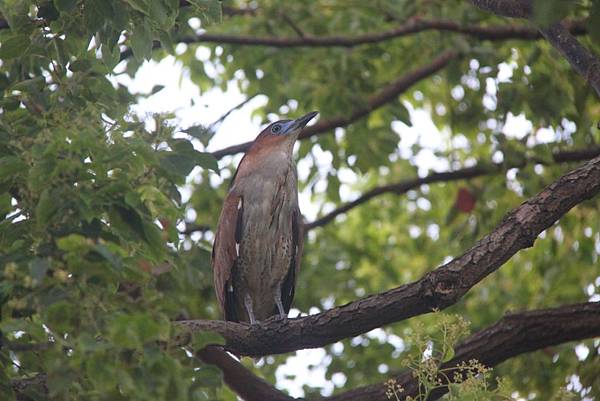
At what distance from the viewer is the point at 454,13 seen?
9.09m

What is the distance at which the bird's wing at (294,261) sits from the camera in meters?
7.62

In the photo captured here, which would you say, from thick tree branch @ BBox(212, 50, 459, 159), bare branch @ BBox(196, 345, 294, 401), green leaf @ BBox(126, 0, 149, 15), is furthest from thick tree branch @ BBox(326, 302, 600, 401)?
thick tree branch @ BBox(212, 50, 459, 159)

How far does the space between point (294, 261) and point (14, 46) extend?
11.3 ft

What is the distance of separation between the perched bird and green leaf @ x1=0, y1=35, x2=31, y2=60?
2801mm

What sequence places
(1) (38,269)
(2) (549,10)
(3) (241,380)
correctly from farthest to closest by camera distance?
1. (3) (241,380)
2. (1) (38,269)
3. (2) (549,10)

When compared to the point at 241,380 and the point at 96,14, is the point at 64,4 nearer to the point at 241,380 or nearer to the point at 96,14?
the point at 96,14

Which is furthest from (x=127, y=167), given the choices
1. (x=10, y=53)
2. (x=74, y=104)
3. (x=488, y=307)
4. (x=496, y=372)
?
(x=488, y=307)

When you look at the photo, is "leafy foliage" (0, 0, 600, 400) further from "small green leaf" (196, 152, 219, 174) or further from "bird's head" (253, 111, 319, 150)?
"bird's head" (253, 111, 319, 150)

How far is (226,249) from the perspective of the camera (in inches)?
287

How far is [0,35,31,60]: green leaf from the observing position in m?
4.84

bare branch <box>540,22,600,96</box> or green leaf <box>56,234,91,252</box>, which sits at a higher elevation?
bare branch <box>540,22,600,96</box>

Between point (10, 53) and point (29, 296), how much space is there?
73.8 inches

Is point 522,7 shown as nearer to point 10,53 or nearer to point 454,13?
point 10,53

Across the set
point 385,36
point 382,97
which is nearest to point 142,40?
point 385,36
